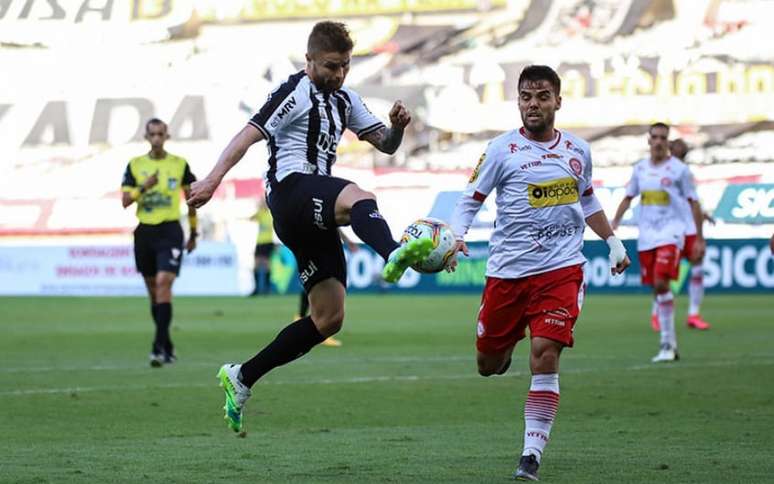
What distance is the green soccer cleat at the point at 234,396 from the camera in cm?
855

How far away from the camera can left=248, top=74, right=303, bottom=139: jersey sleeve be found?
8.08 metres

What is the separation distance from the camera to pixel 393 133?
8555mm

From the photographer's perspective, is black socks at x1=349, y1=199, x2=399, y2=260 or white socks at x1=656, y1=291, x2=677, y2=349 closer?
black socks at x1=349, y1=199, x2=399, y2=260

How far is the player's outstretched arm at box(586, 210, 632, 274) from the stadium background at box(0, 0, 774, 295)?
2774cm

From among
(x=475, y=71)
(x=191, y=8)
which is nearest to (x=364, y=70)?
(x=475, y=71)

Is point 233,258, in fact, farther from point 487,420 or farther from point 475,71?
point 487,420

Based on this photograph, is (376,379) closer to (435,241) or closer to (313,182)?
(313,182)

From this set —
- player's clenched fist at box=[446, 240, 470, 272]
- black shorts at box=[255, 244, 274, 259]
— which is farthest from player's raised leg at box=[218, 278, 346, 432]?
→ black shorts at box=[255, 244, 274, 259]

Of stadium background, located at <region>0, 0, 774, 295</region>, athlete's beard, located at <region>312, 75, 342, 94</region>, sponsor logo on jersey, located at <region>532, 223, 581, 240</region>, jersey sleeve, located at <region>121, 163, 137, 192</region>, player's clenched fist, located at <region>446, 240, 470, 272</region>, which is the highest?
stadium background, located at <region>0, 0, 774, 295</region>

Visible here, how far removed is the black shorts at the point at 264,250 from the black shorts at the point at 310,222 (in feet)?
81.5

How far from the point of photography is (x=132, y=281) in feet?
108

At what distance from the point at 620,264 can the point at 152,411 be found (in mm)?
4305

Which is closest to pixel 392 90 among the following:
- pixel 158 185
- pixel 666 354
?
pixel 158 185

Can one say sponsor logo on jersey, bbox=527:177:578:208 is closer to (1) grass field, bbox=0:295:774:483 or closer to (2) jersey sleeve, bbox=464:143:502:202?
(2) jersey sleeve, bbox=464:143:502:202
